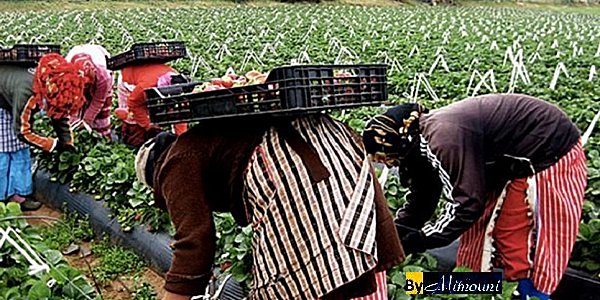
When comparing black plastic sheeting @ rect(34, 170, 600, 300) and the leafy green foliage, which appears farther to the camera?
the leafy green foliage

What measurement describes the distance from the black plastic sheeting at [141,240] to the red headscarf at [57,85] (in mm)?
773

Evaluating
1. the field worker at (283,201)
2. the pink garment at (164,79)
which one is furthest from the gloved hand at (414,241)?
the pink garment at (164,79)

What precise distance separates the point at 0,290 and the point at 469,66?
8505 mm

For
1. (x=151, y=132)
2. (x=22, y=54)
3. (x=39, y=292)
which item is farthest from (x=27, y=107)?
(x=39, y=292)

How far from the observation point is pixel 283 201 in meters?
1.90

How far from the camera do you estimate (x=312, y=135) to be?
1.94 metres

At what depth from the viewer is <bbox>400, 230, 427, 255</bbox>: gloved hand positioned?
9.41ft

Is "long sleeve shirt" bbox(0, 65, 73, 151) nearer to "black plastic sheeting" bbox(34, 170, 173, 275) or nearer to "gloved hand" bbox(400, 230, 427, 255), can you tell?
"black plastic sheeting" bbox(34, 170, 173, 275)

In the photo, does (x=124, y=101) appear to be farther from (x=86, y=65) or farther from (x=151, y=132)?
(x=86, y=65)

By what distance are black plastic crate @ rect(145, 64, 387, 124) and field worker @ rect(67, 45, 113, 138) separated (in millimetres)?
3835

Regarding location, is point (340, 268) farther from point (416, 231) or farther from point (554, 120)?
point (554, 120)

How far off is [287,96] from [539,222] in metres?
1.61

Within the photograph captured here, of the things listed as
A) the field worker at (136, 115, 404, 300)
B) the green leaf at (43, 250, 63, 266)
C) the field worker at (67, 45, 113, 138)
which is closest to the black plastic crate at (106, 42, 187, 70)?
the field worker at (67, 45, 113, 138)

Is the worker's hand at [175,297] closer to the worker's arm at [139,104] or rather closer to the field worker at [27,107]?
the field worker at [27,107]
